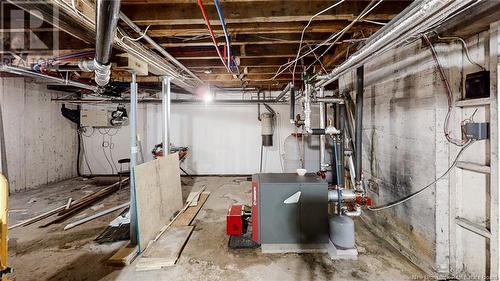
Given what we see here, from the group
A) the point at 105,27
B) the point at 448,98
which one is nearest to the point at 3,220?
the point at 105,27

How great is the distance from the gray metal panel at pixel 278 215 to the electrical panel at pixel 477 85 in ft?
4.91

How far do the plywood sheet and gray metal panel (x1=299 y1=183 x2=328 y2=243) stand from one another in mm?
1614

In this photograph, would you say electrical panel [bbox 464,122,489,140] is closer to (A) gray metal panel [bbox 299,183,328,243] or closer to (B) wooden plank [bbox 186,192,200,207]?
(A) gray metal panel [bbox 299,183,328,243]

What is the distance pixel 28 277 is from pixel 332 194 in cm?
276

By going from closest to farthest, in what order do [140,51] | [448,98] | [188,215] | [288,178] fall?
[448,98] < [140,51] < [288,178] < [188,215]

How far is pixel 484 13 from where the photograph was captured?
1305 mm

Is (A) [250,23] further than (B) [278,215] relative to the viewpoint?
No

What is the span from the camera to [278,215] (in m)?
2.10

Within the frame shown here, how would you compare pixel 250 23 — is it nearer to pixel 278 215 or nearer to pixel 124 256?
pixel 278 215

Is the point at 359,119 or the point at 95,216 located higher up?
the point at 359,119

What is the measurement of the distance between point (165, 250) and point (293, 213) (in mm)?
1326

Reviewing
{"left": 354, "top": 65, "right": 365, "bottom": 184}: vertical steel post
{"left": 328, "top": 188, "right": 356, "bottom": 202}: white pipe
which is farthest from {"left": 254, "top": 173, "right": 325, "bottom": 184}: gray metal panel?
{"left": 354, "top": 65, "right": 365, "bottom": 184}: vertical steel post

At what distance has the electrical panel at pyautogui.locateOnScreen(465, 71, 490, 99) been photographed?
150 centimetres

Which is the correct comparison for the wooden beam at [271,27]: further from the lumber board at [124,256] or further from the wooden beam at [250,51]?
the lumber board at [124,256]
